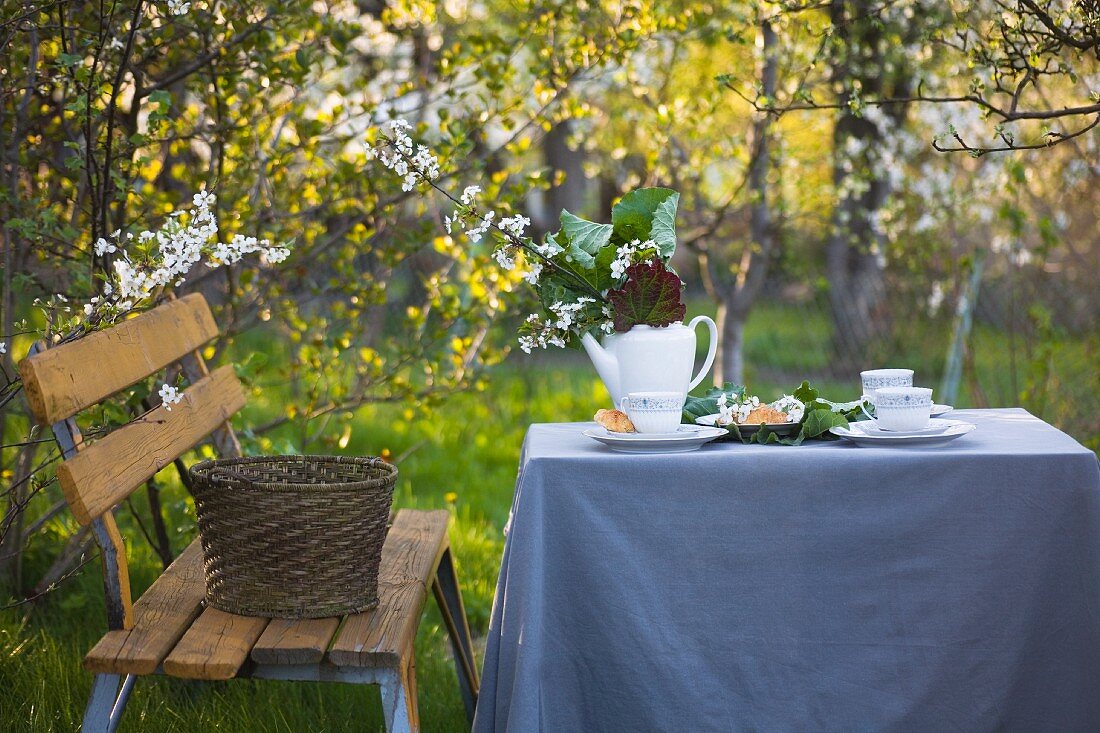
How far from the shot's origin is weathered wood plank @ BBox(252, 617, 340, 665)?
2.02 meters

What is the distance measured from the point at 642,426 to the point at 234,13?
5.79 ft

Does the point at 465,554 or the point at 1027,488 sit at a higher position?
the point at 1027,488

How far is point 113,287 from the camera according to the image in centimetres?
228

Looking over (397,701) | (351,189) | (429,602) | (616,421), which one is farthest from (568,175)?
(397,701)

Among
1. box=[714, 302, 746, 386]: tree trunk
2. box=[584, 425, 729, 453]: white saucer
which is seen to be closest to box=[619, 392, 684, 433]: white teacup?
box=[584, 425, 729, 453]: white saucer

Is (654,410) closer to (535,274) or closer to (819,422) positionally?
(819,422)

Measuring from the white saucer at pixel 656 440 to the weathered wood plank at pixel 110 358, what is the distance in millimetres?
986

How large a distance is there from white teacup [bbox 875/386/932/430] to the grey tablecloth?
101 mm

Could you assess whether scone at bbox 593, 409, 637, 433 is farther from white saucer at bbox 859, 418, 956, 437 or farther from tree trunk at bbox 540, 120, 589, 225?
tree trunk at bbox 540, 120, 589, 225

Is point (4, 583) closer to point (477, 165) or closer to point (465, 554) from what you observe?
point (465, 554)

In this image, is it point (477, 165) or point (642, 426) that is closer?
point (642, 426)

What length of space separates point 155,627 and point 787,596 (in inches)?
48.3

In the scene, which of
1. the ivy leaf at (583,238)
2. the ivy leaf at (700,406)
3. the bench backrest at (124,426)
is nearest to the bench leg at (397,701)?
the bench backrest at (124,426)

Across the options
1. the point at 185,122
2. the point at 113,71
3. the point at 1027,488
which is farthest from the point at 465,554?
the point at 1027,488
